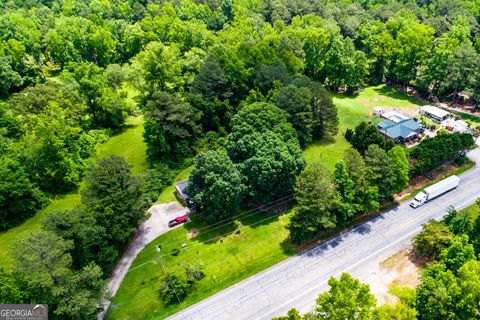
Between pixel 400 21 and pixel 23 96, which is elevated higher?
pixel 400 21

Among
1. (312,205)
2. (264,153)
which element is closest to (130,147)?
(264,153)

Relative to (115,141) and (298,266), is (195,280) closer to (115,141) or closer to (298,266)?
(298,266)

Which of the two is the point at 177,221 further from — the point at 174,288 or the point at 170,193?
the point at 174,288

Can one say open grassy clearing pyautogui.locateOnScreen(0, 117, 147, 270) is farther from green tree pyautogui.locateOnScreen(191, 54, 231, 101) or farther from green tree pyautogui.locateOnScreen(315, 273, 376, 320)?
green tree pyautogui.locateOnScreen(315, 273, 376, 320)

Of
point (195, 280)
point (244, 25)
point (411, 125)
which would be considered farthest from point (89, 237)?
point (244, 25)

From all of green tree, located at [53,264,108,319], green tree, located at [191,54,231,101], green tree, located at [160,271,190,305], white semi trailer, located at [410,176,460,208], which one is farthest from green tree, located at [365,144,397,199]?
green tree, located at [53,264,108,319]

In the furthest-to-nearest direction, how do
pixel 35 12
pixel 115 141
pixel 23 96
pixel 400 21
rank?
pixel 35 12 < pixel 400 21 < pixel 115 141 < pixel 23 96
